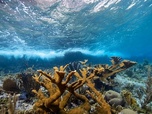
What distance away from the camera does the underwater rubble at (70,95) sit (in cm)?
372

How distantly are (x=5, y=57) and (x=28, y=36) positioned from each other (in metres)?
22.2

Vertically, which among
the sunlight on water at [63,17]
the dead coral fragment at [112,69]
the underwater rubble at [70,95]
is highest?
the sunlight on water at [63,17]

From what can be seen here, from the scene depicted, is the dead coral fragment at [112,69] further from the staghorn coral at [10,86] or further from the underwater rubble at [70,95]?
the staghorn coral at [10,86]

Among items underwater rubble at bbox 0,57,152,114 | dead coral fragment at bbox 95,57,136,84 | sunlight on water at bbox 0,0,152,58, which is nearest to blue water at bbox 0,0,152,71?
sunlight on water at bbox 0,0,152,58

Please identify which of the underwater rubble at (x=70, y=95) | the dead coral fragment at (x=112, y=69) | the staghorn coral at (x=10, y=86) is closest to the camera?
the underwater rubble at (x=70, y=95)

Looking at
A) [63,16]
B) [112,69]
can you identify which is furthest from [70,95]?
[63,16]

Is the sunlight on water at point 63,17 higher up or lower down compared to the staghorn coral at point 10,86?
higher up

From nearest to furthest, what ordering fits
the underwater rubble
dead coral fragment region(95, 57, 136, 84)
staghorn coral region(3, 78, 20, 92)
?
the underwater rubble
staghorn coral region(3, 78, 20, 92)
dead coral fragment region(95, 57, 136, 84)

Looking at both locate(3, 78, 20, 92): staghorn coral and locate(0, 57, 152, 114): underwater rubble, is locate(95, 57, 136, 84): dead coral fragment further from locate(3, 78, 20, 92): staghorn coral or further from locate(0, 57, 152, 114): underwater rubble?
locate(3, 78, 20, 92): staghorn coral

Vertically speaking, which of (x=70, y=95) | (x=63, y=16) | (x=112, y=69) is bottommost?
(x=70, y=95)

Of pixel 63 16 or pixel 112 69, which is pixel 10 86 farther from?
pixel 63 16

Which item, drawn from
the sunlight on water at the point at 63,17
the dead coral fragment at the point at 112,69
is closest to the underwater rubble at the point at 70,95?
the dead coral fragment at the point at 112,69

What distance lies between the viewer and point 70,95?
3.98 meters

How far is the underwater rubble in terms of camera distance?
12.2 ft
